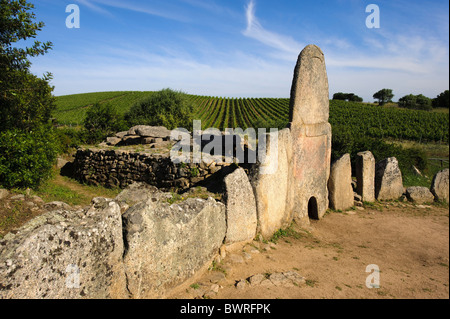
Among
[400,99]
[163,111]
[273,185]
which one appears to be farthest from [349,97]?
[273,185]

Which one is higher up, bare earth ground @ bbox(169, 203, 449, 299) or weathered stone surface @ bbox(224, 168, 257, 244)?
weathered stone surface @ bbox(224, 168, 257, 244)

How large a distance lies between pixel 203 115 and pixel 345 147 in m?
34.1

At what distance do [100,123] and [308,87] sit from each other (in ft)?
51.8

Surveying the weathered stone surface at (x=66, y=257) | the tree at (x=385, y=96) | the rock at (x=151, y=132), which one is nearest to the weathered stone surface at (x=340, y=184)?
the weathered stone surface at (x=66, y=257)

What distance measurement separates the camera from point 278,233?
6.87 metres

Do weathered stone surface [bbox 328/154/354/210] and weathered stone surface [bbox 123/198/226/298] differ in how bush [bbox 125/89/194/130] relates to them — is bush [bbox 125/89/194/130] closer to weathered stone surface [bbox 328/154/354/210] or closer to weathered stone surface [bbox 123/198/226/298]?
weathered stone surface [bbox 328/154/354/210]

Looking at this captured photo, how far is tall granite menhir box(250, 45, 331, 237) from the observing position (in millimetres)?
6594

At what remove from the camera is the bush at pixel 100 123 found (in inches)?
734

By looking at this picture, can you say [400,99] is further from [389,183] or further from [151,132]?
[151,132]

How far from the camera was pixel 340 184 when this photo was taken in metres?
9.19

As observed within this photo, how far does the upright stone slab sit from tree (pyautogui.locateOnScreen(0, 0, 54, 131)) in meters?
7.75

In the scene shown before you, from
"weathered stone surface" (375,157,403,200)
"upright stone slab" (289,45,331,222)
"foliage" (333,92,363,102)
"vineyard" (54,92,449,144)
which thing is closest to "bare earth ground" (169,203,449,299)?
"upright stone slab" (289,45,331,222)
